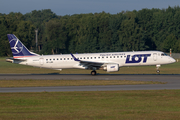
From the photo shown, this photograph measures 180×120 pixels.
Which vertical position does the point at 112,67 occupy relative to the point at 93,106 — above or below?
above

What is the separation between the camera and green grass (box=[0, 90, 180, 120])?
45.6ft

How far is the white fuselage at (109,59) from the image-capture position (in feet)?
126

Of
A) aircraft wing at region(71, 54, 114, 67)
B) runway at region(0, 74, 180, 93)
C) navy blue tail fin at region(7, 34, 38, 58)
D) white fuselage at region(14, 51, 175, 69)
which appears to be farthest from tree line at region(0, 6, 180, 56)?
runway at region(0, 74, 180, 93)

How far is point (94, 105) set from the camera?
16.7m

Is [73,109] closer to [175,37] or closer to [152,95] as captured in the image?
[152,95]

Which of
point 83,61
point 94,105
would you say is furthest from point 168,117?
point 83,61

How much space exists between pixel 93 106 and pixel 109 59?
22.9m

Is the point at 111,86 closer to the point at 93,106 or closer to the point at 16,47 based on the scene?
the point at 93,106

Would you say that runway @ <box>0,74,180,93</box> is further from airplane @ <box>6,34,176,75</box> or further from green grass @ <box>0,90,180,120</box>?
green grass @ <box>0,90,180,120</box>

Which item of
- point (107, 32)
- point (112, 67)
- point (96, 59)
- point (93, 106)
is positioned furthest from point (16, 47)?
point (107, 32)

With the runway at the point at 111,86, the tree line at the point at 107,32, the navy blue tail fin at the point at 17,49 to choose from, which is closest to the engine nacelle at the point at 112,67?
the runway at the point at 111,86

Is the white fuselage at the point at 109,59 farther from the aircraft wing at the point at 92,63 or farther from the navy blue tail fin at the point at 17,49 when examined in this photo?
the navy blue tail fin at the point at 17,49

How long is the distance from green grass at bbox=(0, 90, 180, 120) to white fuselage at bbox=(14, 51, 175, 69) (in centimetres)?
1713

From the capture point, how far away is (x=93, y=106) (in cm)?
1636
